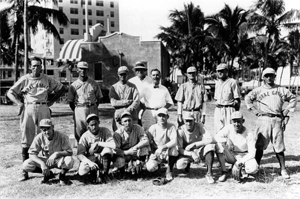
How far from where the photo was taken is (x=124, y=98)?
19.5 ft

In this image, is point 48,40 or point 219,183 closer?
point 219,183

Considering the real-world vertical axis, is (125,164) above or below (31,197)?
above

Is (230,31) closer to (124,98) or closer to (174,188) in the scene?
(124,98)

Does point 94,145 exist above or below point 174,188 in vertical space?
above

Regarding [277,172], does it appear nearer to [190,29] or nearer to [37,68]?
[37,68]

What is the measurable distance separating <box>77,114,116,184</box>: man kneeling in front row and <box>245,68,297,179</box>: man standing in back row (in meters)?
2.66

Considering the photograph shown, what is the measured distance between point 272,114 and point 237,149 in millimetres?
886

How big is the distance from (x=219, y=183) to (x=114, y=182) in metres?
1.75

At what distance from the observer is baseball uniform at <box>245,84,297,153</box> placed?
536cm

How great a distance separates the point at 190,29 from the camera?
28.3 m

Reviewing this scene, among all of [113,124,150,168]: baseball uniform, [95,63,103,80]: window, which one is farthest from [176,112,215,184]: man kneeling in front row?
[95,63,103,80]: window

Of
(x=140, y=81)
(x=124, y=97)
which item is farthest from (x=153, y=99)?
(x=124, y=97)

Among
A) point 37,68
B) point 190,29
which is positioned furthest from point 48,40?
point 37,68

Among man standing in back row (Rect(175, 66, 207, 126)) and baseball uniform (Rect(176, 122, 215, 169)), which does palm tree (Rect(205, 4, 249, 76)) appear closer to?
man standing in back row (Rect(175, 66, 207, 126))
